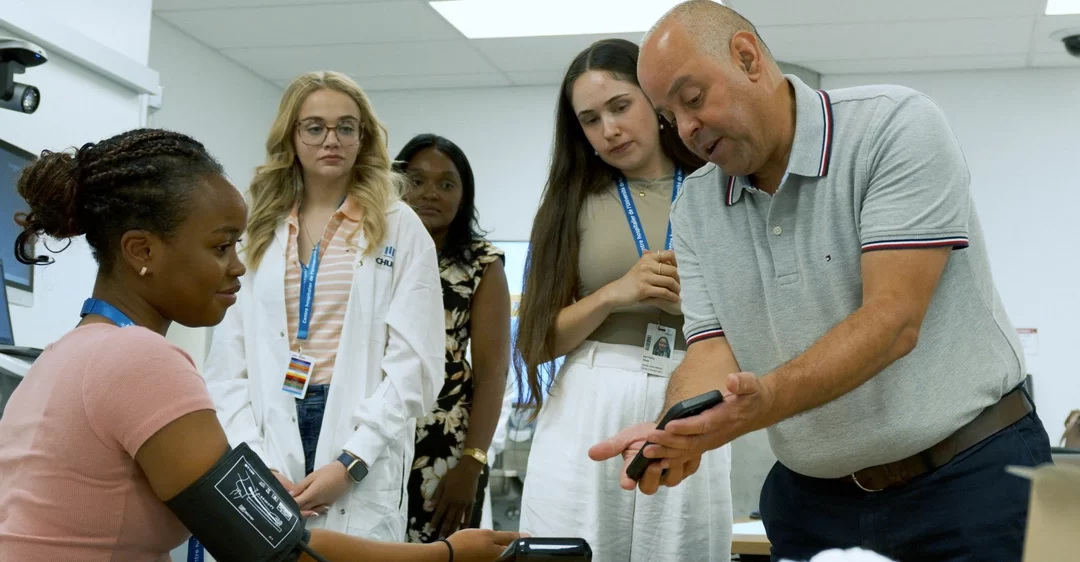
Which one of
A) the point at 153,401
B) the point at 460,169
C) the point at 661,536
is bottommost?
the point at 661,536

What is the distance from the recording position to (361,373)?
215 centimetres

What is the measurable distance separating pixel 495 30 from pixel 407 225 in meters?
3.52

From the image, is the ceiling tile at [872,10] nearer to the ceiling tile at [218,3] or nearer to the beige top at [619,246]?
the ceiling tile at [218,3]

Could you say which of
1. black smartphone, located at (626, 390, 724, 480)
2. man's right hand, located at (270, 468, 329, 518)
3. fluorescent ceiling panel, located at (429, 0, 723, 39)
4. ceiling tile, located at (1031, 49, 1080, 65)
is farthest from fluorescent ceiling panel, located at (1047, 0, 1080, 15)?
black smartphone, located at (626, 390, 724, 480)

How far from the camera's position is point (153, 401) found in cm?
120

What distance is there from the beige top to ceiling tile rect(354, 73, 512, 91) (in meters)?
4.47

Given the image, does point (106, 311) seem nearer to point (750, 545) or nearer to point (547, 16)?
point (750, 545)

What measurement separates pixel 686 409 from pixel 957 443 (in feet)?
1.58

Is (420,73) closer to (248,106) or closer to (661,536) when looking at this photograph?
(248,106)

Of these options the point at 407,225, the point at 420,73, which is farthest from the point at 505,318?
the point at 420,73

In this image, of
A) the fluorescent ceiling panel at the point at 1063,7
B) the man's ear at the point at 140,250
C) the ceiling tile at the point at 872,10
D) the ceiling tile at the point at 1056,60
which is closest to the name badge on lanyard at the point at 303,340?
the man's ear at the point at 140,250

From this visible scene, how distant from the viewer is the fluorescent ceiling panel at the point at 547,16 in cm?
523

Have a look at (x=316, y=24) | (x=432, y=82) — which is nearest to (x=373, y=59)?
(x=432, y=82)

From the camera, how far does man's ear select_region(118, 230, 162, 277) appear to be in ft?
4.45
